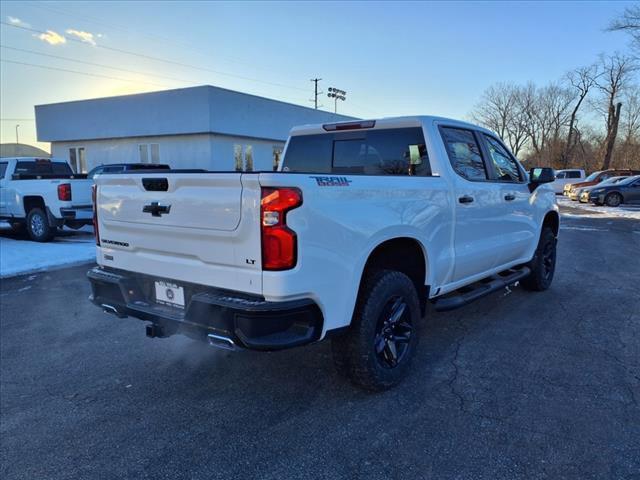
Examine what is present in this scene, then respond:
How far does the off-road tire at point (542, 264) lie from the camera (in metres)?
6.19

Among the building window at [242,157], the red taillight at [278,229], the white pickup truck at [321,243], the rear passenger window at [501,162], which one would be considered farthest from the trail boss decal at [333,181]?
the building window at [242,157]

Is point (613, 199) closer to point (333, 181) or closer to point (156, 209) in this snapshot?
point (333, 181)

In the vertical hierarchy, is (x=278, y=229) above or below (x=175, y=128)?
below

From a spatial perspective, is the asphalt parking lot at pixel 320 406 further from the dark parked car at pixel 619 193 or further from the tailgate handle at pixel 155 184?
the dark parked car at pixel 619 193

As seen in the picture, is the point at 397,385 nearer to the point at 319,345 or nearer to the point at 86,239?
the point at 319,345

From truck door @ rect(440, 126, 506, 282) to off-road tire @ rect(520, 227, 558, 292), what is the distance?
1.51m

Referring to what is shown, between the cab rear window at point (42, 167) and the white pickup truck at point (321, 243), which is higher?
the cab rear window at point (42, 167)

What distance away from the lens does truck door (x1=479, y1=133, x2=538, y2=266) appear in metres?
4.98

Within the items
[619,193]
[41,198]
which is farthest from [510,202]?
[619,193]

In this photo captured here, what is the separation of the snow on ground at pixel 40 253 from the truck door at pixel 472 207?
7.17 m

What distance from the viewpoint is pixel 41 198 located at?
10805 mm

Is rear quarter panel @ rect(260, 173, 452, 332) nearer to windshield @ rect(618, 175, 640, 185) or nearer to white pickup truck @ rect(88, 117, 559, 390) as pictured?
white pickup truck @ rect(88, 117, 559, 390)

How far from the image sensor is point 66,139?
28.5 meters

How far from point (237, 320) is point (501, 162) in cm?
378
